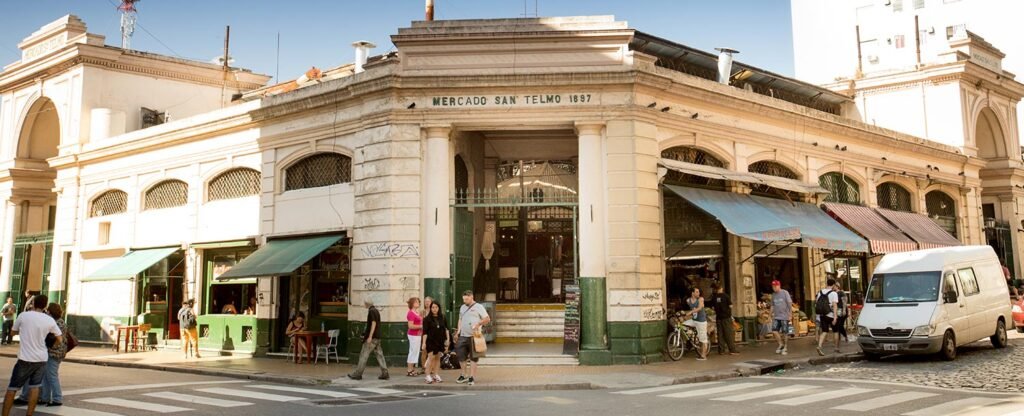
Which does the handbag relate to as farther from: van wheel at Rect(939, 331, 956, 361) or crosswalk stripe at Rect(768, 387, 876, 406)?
van wheel at Rect(939, 331, 956, 361)

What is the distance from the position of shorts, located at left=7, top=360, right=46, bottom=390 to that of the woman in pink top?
Result: 20.9 ft

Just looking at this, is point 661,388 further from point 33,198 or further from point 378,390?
point 33,198

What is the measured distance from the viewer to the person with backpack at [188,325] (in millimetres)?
18812

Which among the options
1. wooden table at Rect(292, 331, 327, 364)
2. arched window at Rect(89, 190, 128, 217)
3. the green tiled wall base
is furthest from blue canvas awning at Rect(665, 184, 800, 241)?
arched window at Rect(89, 190, 128, 217)

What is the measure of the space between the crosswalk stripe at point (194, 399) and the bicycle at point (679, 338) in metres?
9.28

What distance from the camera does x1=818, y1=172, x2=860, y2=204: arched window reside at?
22891 millimetres

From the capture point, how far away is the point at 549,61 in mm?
17016

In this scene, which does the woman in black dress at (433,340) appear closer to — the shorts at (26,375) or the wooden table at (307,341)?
the wooden table at (307,341)

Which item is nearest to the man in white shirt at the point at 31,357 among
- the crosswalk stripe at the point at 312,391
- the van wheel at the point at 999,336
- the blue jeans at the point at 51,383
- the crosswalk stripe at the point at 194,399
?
the blue jeans at the point at 51,383

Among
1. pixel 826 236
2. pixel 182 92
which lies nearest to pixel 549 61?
pixel 826 236

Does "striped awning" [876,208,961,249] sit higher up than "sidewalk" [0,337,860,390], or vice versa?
"striped awning" [876,208,961,249]

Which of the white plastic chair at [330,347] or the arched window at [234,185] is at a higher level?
the arched window at [234,185]

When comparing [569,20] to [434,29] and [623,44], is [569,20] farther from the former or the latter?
[434,29]

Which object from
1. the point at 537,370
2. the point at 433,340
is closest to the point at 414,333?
the point at 433,340
